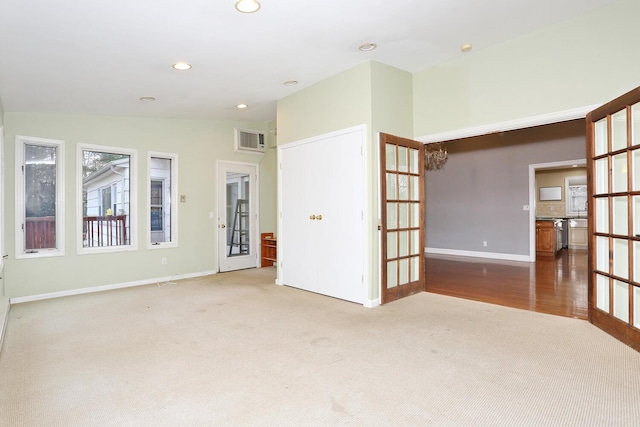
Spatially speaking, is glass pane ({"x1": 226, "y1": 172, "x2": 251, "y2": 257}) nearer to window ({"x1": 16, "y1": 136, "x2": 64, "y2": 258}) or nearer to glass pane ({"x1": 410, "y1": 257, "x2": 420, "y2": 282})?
window ({"x1": 16, "y1": 136, "x2": 64, "y2": 258})

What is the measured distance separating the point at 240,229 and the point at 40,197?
298 cm

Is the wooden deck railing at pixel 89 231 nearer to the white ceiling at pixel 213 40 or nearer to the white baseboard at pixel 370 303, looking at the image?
the white ceiling at pixel 213 40

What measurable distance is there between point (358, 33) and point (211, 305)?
3301 millimetres

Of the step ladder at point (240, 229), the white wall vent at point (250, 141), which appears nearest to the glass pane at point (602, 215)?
the white wall vent at point (250, 141)

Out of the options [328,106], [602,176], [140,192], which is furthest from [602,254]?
[140,192]

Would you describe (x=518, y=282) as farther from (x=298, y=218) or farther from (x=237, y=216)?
(x=237, y=216)

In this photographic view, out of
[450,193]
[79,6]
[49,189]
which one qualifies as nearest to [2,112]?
[49,189]

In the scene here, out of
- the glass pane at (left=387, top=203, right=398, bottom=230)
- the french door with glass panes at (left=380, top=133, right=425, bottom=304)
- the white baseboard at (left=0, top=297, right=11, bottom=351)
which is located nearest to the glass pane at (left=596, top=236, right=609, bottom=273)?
→ the french door with glass panes at (left=380, top=133, right=425, bottom=304)

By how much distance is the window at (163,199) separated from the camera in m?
5.60

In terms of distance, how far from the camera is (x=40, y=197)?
15.3 feet

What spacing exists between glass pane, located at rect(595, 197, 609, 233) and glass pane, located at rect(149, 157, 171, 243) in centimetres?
555

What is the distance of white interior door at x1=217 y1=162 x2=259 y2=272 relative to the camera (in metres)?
6.29

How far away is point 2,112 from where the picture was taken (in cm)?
413

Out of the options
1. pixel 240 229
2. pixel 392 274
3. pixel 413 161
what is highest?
pixel 413 161
